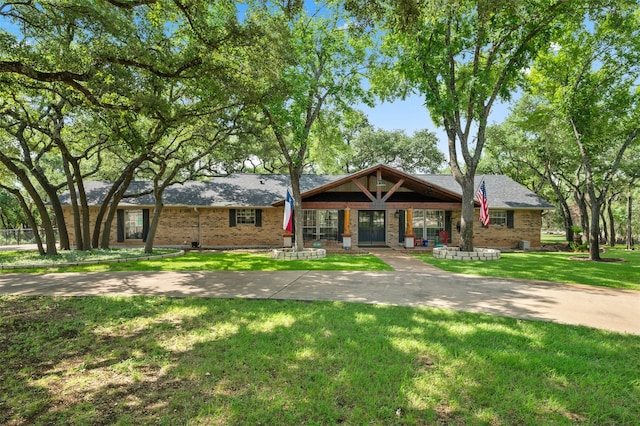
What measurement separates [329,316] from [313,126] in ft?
41.7

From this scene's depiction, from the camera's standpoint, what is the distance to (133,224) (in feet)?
63.6

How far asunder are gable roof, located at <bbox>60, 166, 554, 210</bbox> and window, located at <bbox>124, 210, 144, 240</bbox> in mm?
819

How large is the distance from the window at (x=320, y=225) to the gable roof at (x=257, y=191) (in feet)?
5.43

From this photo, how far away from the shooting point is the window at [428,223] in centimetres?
1925

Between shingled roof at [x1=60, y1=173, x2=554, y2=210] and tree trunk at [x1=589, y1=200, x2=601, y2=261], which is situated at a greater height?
shingled roof at [x1=60, y1=173, x2=554, y2=210]

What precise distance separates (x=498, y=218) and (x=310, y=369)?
731 inches

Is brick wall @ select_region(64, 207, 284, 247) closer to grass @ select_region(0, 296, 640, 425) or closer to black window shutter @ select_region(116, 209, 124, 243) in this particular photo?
black window shutter @ select_region(116, 209, 124, 243)

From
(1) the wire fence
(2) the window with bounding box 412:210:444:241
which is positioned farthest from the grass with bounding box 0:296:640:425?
(1) the wire fence

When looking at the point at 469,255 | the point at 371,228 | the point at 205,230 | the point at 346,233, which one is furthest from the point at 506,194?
the point at 205,230

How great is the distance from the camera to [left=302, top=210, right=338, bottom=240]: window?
19.2 m

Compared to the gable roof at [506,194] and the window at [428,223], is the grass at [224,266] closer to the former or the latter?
the window at [428,223]

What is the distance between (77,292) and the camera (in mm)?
7383

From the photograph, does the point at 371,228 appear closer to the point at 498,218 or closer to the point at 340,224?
the point at 340,224

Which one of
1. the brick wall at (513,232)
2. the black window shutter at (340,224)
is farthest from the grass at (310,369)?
the brick wall at (513,232)
